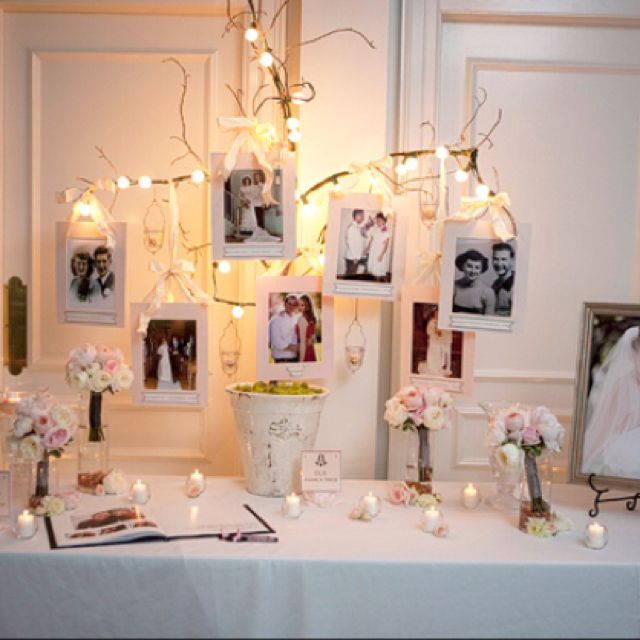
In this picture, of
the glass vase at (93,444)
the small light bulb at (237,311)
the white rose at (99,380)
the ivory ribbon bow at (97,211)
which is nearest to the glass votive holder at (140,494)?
the glass vase at (93,444)

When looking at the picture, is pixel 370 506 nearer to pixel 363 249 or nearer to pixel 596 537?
pixel 596 537

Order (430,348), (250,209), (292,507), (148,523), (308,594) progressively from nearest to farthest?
(308,594), (148,523), (292,507), (250,209), (430,348)

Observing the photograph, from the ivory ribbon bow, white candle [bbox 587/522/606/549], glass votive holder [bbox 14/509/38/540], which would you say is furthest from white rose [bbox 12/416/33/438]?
white candle [bbox 587/522/606/549]

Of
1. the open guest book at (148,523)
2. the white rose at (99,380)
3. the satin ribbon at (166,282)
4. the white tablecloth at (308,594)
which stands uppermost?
the satin ribbon at (166,282)

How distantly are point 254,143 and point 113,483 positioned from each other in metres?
0.89

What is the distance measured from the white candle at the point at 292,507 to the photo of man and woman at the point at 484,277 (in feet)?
2.02

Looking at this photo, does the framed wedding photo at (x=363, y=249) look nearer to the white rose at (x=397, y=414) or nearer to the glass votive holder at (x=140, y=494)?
the white rose at (x=397, y=414)

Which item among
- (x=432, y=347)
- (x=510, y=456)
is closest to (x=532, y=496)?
(x=510, y=456)

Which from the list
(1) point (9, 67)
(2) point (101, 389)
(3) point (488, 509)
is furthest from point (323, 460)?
(1) point (9, 67)

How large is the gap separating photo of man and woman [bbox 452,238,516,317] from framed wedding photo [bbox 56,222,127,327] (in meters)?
0.84

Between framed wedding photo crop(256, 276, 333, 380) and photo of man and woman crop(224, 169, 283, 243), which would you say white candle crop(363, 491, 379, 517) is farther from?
photo of man and woman crop(224, 169, 283, 243)

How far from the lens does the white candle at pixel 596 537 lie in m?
1.64

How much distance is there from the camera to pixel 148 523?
168 centimetres

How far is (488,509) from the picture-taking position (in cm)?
190
